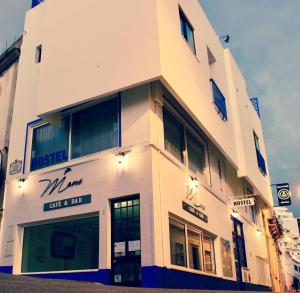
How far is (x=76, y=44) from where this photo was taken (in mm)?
14484

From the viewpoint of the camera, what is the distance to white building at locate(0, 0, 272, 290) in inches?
468

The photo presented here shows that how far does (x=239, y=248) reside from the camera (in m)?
20.3

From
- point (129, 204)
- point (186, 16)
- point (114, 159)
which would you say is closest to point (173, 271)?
point (129, 204)

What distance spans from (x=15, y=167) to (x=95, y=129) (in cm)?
426

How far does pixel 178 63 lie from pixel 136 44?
1.80 meters

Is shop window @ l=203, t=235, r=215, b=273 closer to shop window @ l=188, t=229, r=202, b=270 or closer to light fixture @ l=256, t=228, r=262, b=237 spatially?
shop window @ l=188, t=229, r=202, b=270

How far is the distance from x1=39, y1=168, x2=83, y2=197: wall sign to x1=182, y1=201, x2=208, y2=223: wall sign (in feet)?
12.3

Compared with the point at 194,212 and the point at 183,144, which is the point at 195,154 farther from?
the point at 194,212

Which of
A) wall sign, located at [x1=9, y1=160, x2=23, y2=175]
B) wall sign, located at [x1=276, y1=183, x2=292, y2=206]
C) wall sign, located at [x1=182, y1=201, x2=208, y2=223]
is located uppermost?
wall sign, located at [x1=276, y1=183, x2=292, y2=206]

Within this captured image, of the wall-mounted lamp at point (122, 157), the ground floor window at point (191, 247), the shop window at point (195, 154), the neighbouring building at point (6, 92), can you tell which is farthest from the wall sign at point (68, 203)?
the shop window at point (195, 154)

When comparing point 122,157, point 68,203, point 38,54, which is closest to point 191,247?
point 122,157

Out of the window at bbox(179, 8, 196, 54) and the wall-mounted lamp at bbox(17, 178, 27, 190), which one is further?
the window at bbox(179, 8, 196, 54)

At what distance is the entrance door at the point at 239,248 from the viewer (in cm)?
1906

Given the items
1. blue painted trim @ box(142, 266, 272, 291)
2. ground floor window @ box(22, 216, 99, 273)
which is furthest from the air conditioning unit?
ground floor window @ box(22, 216, 99, 273)
